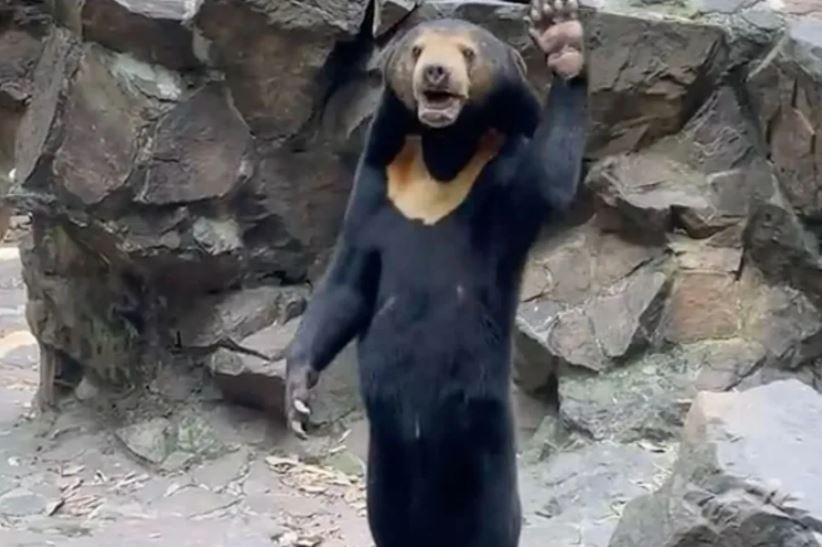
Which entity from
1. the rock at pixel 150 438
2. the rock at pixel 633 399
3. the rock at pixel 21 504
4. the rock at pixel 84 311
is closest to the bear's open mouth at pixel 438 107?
the rock at pixel 633 399

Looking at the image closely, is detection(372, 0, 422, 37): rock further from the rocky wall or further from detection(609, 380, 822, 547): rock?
detection(609, 380, 822, 547): rock

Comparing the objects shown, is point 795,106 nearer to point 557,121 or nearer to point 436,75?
point 557,121

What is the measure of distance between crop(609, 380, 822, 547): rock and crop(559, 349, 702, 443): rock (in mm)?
1581

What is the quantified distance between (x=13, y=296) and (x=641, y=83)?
4.70 m

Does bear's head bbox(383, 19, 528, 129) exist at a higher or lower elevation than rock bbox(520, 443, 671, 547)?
higher

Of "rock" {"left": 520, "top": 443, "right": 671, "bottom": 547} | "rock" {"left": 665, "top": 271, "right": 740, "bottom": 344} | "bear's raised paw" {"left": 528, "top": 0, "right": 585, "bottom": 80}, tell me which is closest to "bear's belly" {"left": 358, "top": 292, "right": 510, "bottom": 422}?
"bear's raised paw" {"left": 528, "top": 0, "right": 585, "bottom": 80}

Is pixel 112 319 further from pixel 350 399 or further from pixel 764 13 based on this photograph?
pixel 764 13

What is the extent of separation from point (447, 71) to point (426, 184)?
282 millimetres

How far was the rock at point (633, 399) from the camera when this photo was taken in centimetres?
543

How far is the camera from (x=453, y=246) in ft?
10.3

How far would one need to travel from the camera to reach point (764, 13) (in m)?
5.53

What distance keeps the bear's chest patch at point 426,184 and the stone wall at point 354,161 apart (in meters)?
2.37

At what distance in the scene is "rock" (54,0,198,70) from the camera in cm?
572

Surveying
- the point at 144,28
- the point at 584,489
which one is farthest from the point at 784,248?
the point at 144,28
